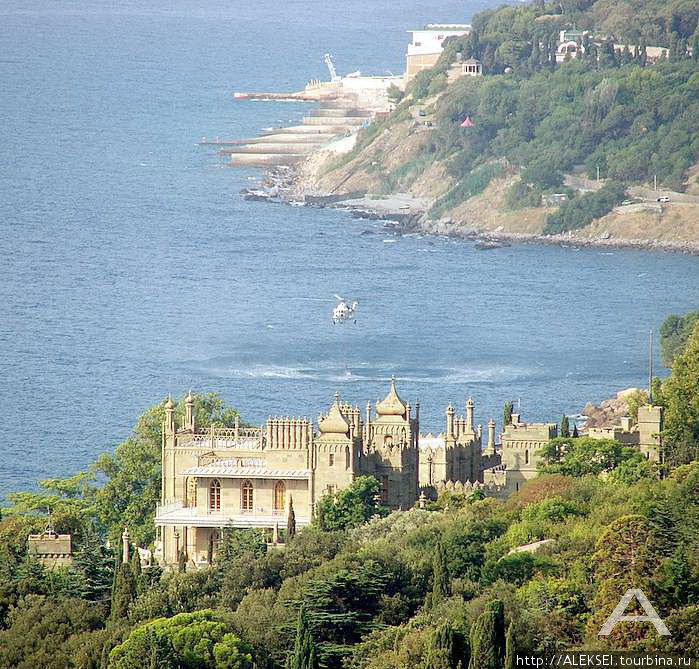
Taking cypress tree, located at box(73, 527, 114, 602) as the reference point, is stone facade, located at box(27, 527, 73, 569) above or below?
above

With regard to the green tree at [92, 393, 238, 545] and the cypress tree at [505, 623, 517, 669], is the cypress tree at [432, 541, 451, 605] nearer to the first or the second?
the cypress tree at [505, 623, 517, 669]

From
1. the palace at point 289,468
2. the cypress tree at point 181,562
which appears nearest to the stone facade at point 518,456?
the palace at point 289,468

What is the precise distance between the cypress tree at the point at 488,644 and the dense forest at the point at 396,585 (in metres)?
0.04

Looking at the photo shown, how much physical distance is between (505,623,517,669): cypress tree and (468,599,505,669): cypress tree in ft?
0.65

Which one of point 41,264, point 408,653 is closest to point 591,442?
point 408,653

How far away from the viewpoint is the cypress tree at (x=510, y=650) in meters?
57.7

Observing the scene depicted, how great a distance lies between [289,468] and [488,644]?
20.3 m

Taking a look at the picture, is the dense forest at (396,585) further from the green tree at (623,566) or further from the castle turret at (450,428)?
the castle turret at (450,428)

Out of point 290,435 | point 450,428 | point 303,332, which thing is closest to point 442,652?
point 290,435

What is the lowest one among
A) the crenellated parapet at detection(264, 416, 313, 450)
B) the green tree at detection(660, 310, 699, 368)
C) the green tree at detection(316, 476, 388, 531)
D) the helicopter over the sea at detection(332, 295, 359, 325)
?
the green tree at detection(316, 476, 388, 531)

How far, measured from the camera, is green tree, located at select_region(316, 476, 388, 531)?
246 feet

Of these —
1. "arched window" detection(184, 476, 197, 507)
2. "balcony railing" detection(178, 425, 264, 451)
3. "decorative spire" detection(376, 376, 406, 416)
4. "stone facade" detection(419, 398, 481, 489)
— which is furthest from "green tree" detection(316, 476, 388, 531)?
"arched window" detection(184, 476, 197, 507)

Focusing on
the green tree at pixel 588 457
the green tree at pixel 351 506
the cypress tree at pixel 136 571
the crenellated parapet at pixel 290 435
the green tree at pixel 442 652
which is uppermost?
the crenellated parapet at pixel 290 435

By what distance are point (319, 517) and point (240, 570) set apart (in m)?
6.95
